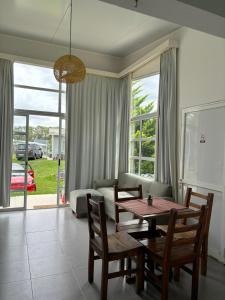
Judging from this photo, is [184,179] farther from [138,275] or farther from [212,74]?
[138,275]

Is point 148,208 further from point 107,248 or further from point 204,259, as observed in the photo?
point 204,259

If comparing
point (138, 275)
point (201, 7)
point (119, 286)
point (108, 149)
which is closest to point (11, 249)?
point (119, 286)

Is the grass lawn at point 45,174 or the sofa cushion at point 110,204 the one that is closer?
the sofa cushion at point 110,204

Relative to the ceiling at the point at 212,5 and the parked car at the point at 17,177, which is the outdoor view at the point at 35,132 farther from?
the ceiling at the point at 212,5

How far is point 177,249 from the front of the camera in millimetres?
2293

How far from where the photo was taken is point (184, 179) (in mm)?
3832

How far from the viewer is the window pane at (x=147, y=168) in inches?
195

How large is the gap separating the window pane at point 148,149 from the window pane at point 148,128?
154mm

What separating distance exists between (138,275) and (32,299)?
103 centimetres

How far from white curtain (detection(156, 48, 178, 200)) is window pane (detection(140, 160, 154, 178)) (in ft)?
1.74

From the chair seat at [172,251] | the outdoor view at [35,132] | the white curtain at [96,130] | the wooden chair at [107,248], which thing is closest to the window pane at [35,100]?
the outdoor view at [35,132]

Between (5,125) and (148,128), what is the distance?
3005 mm

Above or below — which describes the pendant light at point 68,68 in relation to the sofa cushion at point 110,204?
above

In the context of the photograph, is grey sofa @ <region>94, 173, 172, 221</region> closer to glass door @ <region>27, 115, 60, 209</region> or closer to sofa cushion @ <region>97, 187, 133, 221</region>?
sofa cushion @ <region>97, 187, 133, 221</region>
